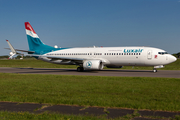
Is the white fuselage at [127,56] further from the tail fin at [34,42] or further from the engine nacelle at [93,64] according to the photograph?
the tail fin at [34,42]

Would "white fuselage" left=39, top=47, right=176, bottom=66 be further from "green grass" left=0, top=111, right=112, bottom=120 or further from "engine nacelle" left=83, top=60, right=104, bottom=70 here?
"green grass" left=0, top=111, right=112, bottom=120

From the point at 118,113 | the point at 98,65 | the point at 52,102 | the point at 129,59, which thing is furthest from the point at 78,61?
the point at 118,113

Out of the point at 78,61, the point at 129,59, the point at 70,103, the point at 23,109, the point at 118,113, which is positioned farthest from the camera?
the point at 78,61

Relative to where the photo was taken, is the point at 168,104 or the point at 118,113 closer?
the point at 118,113

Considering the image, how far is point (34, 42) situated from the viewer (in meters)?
36.0

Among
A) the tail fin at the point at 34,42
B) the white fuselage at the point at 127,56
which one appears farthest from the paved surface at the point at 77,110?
the tail fin at the point at 34,42

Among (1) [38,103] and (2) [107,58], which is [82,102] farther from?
(2) [107,58]

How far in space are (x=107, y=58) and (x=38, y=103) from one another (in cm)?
2139

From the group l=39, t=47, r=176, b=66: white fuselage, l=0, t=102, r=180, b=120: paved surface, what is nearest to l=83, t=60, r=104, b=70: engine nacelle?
l=39, t=47, r=176, b=66: white fuselage

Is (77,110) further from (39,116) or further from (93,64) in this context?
(93,64)

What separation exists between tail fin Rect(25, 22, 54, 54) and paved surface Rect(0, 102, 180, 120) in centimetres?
2793

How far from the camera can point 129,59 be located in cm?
2758

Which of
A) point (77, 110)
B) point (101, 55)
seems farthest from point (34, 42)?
point (77, 110)

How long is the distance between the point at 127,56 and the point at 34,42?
1892cm
